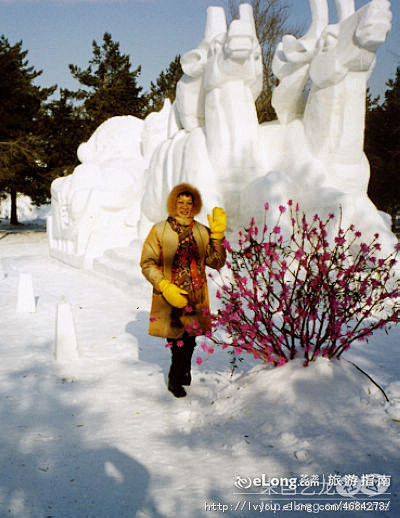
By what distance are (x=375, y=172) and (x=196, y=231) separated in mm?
15472

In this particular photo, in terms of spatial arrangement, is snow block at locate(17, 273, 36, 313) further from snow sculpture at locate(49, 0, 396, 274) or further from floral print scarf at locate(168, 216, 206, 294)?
floral print scarf at locate(168, 216, 206, 294)

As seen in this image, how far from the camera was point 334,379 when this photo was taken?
278 centimetres

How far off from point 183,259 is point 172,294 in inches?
11.5

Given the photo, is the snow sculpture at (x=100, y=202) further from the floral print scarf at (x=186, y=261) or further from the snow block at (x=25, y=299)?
the floral print scarf at (x=186, y=261)

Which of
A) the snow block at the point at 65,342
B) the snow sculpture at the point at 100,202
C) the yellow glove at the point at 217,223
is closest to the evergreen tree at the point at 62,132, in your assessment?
the snow sculpture at the point at 100,202

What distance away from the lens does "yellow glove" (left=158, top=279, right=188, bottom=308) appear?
274 centimetres

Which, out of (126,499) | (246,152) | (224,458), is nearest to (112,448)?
(126,499)

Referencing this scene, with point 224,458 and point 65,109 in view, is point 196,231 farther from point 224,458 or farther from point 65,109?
point 65,109

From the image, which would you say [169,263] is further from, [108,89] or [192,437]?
[108,89]

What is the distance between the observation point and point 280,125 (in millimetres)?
7375

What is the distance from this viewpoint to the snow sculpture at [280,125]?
609cm

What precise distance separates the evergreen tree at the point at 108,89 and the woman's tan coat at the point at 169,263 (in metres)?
18.0

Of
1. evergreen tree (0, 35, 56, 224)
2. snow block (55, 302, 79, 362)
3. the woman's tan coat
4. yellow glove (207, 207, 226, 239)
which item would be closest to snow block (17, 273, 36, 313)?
snow block (55, 302, 79, 362)

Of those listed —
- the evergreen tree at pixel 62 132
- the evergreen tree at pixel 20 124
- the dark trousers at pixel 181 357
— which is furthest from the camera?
the evergreen tree at pixel 62 132
